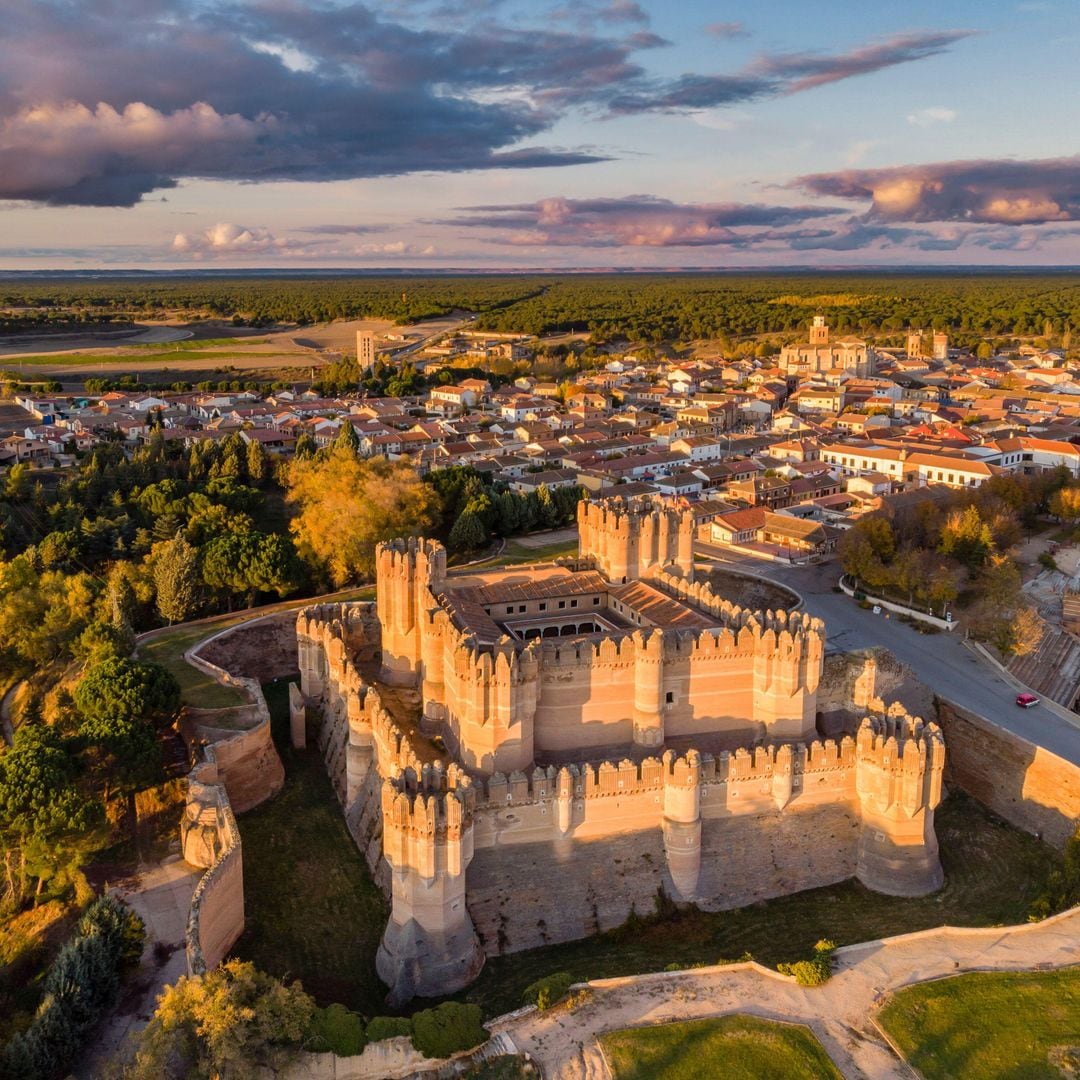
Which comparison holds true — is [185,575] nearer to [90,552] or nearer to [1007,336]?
→ [90,552]

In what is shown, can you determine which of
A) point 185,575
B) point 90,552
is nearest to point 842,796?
point 185,575

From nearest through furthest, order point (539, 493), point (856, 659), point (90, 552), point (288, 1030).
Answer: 1. point (288, 1030)
2. point (856, 659)
3. point (90, 552)
4. point (539, 493)

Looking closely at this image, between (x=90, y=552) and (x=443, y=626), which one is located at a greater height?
(x=443, y=626)

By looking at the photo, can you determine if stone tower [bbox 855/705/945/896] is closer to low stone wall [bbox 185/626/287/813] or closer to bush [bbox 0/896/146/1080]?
low stone wall [bbox 185/626/287/813]

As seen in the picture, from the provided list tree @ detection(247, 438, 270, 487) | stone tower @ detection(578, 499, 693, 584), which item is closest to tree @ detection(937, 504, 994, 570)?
stone tower @ detection(578, 499, 693, 584)

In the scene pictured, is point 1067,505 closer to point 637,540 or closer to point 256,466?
point 637,540
